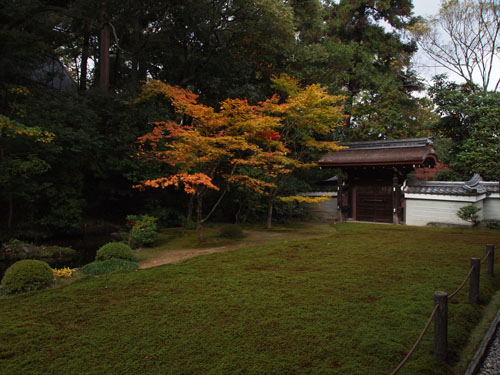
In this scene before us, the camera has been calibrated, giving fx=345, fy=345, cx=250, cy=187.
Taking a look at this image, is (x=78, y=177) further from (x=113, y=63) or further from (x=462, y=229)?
(x=462, y=229)

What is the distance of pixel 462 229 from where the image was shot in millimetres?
13992

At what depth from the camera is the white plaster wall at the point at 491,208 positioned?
14.8m

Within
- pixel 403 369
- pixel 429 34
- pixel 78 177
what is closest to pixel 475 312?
pixel 403 369

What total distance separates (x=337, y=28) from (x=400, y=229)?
55.8 feet

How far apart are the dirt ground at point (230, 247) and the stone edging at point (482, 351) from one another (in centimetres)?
641

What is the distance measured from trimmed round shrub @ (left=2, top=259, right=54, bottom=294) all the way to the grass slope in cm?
36

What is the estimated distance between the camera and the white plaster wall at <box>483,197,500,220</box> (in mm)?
14836

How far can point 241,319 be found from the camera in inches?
191

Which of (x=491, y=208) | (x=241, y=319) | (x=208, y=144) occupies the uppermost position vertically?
(x=208, y=144)

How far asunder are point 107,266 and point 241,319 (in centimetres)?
429

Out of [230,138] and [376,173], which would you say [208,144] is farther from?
[376,173]

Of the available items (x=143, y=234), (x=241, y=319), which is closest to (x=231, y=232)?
(x=143, y=234)

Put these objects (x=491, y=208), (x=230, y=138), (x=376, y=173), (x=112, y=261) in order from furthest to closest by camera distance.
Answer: (x=376, y=173) → (x=491, y=208) → (x=230, y=138) → (x=112, y=261)

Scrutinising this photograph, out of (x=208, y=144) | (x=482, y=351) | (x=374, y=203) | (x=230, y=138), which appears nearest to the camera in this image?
(x=482, y=351)
